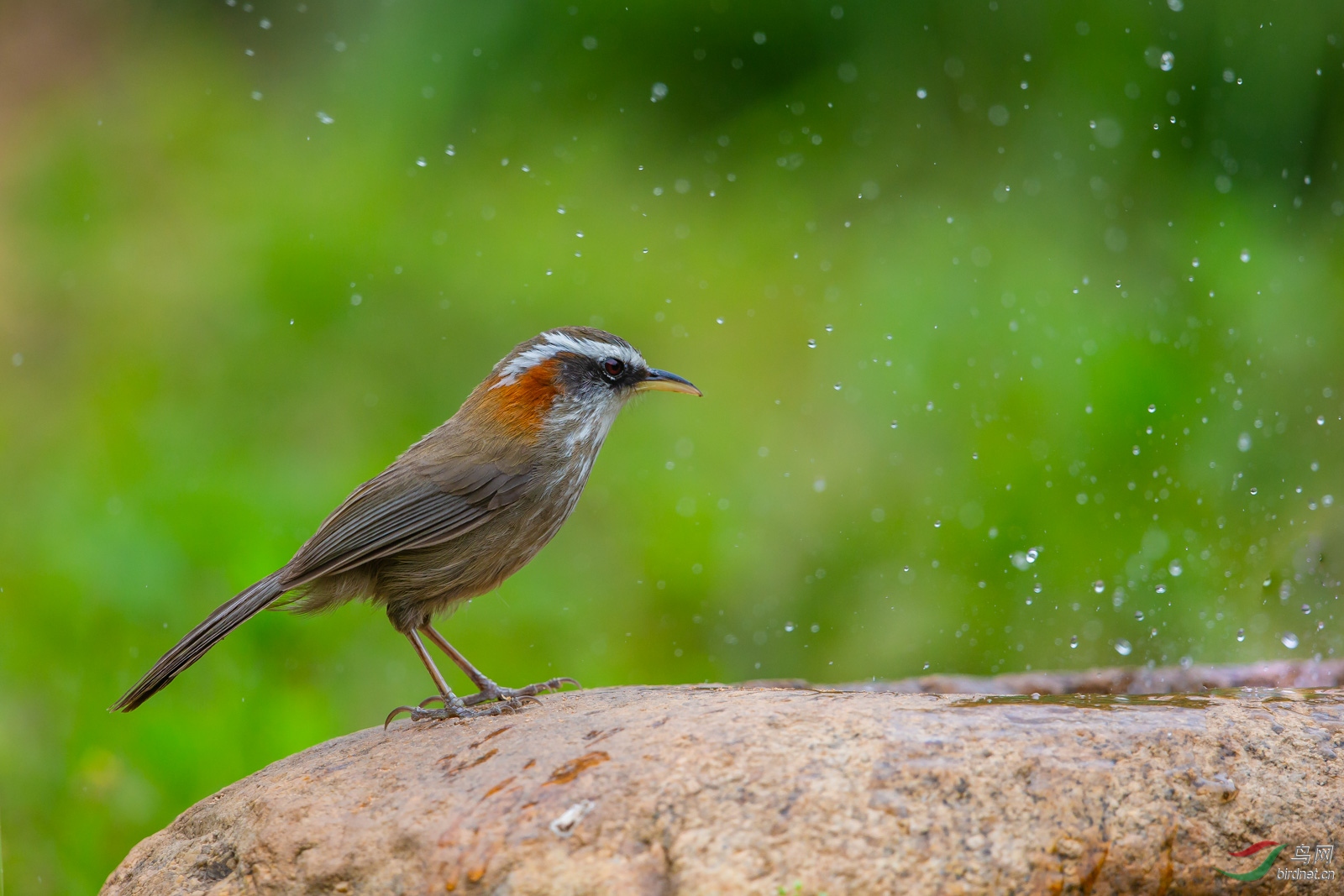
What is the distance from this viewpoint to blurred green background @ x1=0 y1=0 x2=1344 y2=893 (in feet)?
19.5

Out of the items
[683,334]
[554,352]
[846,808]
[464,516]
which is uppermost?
[683,334]

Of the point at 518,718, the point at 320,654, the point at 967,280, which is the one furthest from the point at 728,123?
the point at 518,718

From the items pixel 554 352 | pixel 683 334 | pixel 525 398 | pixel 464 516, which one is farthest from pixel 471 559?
pixel 683 334

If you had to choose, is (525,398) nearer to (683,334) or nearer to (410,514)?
(410,514)

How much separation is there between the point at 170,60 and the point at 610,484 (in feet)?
18.5

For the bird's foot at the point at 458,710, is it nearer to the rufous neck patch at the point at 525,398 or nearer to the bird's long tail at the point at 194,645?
the bird's long tail at the point at 194,645

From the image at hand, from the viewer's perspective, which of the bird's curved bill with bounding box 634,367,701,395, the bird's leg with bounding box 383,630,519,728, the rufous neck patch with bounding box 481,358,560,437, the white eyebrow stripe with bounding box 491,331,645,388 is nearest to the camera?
the bird's leg with bounding box 383,630,519,728

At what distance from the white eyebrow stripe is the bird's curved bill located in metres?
0.13

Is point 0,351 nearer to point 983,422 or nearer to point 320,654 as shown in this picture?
point 320,654

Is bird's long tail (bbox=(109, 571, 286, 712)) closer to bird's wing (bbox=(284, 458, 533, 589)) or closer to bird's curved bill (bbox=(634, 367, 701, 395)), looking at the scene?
bird's wing (bbox=(284, 458, 533, 589))

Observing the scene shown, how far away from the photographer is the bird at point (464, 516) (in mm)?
4141

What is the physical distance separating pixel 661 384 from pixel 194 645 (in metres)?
1.85

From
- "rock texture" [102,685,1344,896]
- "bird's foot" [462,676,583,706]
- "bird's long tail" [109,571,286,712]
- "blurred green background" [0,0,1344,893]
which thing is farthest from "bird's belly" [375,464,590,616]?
"blurred green background" [0,0,1344,893]

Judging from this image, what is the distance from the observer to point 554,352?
15.0 ft
